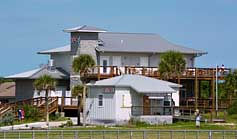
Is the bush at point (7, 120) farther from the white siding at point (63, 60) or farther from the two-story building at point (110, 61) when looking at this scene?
the white siding at point (63, 60)

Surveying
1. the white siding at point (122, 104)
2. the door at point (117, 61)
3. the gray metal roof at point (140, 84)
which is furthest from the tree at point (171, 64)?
the white siding at point (122, 104)

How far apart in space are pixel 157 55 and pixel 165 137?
41.8 m

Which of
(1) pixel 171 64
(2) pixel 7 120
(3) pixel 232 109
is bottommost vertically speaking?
(2) pixel 7 120

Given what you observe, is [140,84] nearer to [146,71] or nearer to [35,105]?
[146,71]

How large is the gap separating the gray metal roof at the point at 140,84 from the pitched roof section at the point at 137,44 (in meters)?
13.4

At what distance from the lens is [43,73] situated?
97.2 meters

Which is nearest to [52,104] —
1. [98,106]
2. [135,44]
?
[98,106]

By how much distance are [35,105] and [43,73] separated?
9308 mm

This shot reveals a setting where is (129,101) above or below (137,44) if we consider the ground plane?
below

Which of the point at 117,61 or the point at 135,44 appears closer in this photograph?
the point at 117,61

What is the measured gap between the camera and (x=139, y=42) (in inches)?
4018

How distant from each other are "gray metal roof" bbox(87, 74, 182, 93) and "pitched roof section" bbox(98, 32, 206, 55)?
13366mm

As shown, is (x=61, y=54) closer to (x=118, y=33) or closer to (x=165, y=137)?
(x=118, y=33)

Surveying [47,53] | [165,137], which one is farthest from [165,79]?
[165,137]
